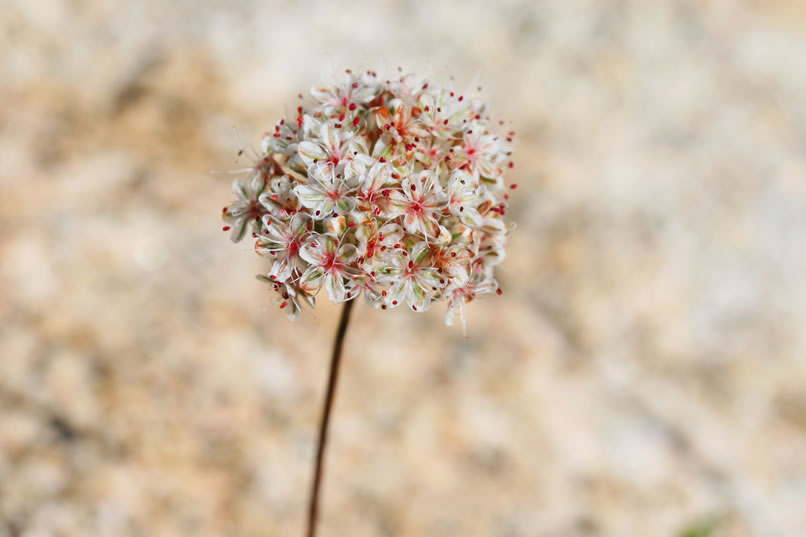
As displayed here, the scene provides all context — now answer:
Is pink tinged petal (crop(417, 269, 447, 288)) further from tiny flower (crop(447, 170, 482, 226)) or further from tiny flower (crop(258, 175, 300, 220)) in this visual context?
tiny flower (crop(258, 175, 300, 220))

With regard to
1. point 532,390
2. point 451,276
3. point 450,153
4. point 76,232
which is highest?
point 76,232

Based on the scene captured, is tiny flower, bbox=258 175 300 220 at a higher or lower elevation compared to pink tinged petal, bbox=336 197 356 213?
higher

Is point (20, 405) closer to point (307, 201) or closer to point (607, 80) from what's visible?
point (307, 201)

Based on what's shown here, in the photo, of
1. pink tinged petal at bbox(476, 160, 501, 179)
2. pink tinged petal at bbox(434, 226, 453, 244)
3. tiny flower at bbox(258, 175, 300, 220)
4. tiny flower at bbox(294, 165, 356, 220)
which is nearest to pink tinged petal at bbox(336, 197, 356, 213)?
tiny flower at bbox(294, 165, 356, 220)

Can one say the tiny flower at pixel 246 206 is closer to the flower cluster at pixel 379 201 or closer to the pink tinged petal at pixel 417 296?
the flower cluster at pixel 379 201

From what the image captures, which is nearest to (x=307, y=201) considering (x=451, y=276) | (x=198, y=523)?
(x=451, y=276)

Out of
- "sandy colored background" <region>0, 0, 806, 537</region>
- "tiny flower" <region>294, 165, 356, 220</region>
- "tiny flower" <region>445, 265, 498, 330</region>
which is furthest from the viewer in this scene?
"sandy colored background" <region>0, 0, 806, 537</region>

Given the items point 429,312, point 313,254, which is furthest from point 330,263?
point 429,312
